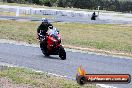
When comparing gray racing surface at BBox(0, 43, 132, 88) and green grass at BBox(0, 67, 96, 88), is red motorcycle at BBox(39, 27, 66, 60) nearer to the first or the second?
gray racing surface at BBox(0, 43, 132, 88)

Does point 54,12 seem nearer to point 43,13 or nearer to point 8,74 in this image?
point 43,13

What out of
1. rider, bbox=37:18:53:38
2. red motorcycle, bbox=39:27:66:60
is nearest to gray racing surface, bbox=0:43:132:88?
red motorcycle, bbox=39:27:66:60

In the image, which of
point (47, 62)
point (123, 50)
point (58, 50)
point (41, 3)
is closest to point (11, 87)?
point (47, 62)

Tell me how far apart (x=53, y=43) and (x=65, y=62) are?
1.46m

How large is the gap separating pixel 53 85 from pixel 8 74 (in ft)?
5.47

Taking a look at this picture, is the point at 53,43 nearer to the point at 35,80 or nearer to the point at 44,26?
the point at 44,26

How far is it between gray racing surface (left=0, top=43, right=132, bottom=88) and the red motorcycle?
248 mm

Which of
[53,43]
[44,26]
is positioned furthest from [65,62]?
[44,26]

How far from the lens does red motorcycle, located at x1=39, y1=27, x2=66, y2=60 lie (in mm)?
16406

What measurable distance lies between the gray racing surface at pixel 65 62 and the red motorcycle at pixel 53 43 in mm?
248

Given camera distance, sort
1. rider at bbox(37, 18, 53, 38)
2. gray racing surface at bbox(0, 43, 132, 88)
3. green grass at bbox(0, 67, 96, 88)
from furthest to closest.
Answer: rider at bbox(37, 18, 53, 38) < gray racing surface at bbox(0, 43, 132, 88) < green grass at bbox(0, 67, 96, 88)

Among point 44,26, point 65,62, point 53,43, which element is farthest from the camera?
point 44,26

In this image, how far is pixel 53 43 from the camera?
16516mm

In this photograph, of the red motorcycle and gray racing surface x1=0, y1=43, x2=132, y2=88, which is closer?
gray racing surface x1=0, y1=43, x2=132, y2=88
